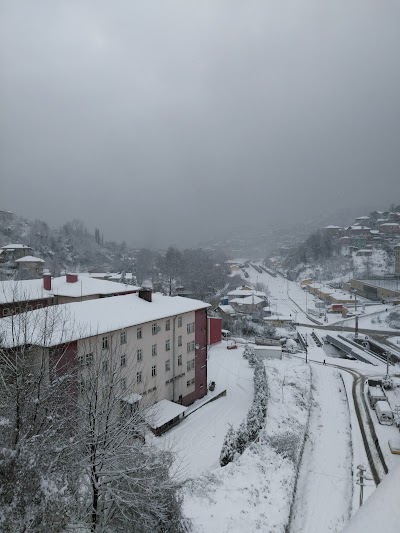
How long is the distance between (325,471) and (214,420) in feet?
23.8

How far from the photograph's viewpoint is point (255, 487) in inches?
531

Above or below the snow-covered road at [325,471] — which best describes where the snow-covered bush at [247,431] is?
above

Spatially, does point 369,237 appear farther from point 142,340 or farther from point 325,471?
point 142,340

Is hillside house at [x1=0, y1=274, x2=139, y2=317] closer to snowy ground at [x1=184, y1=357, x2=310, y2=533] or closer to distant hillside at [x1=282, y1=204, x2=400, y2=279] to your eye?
snowy ground at [x1=184, y1=357, x2=310, y2=533]

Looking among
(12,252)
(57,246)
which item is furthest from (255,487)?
(57,246)

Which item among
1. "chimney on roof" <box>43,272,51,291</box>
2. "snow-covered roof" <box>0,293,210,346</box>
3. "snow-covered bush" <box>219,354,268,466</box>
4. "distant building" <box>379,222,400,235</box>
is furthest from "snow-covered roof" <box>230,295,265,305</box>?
"distant building" <box>379,222,400,235</box>

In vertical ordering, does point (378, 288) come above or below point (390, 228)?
below

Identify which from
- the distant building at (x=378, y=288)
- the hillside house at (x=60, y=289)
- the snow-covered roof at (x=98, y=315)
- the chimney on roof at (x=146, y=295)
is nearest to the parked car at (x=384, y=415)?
the snow-covered roof at (x=98, y=315)

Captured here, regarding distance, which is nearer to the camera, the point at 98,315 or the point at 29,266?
the point at 98,315

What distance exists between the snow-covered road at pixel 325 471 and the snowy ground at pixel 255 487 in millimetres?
855

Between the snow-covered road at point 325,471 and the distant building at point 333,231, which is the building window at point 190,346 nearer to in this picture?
the snow-covered road at point 325,471

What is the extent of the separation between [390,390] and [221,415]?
15543mm

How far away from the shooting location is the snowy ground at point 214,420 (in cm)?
1697

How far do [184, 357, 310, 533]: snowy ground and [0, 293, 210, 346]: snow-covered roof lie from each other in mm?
7819
